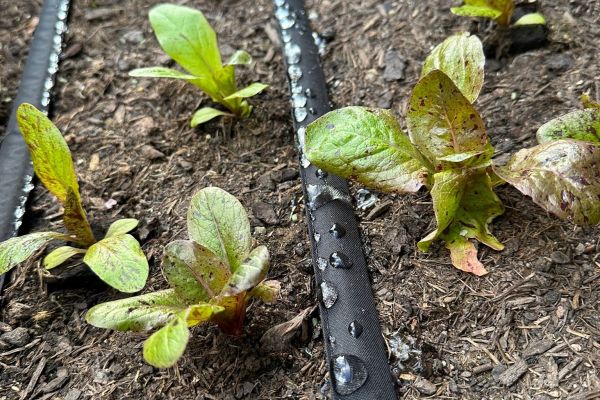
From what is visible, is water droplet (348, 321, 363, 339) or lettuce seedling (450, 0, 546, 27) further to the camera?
lettuce seedling (450, 0, 546, 27)

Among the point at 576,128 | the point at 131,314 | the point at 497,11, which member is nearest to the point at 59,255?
the point at 131,314

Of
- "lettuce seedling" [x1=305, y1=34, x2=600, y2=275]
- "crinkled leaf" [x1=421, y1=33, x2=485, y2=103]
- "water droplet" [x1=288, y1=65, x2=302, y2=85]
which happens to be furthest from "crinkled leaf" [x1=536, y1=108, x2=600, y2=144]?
"water droplet" [x1=288, y1=65, x2=302, y2=85]

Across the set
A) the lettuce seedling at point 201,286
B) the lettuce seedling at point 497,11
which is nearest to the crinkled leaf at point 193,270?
the lettuce seedling at point 201,286

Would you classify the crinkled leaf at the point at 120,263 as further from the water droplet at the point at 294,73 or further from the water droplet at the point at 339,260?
the water droplet at the point at 294,73

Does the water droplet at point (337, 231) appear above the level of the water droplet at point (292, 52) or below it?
below

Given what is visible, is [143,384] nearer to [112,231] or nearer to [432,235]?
[112,231]

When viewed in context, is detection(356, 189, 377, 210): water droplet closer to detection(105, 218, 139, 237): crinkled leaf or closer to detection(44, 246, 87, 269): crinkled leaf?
detection(105, 218, 139, 237): crinkled leaf

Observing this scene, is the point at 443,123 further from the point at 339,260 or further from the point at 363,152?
the point at 339,260
